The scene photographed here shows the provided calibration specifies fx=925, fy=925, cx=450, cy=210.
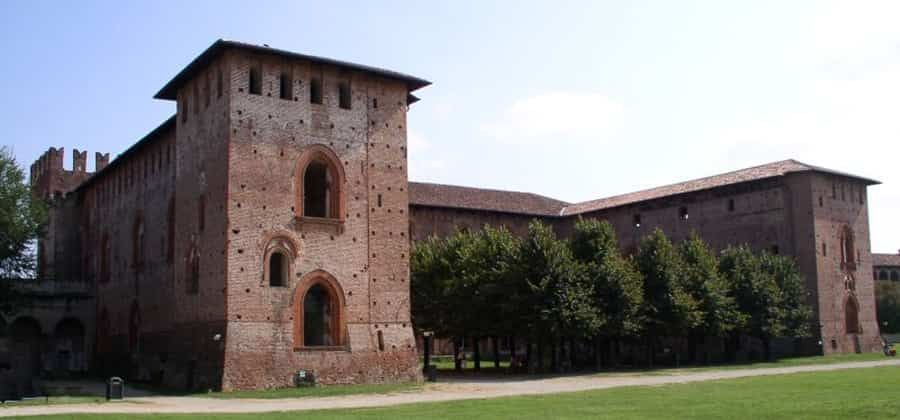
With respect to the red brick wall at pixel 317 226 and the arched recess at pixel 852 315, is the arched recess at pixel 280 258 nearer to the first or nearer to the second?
the red brick wall at pixel 317 226

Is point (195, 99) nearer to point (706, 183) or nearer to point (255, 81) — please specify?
point (255, 81)

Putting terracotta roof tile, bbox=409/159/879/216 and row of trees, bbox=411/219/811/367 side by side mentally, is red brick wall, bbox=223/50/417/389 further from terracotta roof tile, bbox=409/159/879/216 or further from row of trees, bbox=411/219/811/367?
terracotta roof tile, bbox=409/159/879/216

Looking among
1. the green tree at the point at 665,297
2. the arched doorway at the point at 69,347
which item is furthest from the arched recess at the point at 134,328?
the green tree at the point at 665,297

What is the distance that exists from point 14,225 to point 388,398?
921 inches

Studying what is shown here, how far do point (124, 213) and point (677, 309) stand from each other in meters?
30.2

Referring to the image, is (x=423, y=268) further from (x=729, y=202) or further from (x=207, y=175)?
(x=729, y=202)

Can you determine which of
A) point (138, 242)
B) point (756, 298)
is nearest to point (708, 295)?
point (756, 298)

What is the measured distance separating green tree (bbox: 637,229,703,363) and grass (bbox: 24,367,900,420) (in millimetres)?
16002

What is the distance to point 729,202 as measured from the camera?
61.3 meters

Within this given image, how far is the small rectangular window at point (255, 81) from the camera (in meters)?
35.5

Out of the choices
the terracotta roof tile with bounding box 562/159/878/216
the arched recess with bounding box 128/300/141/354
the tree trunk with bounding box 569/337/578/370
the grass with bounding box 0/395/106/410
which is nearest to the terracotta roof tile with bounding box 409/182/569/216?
the terracotta roof tile with bounding box 562/159/878/216

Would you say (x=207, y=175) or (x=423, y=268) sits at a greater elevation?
(x=207, y=175)

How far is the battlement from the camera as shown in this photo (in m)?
64.6

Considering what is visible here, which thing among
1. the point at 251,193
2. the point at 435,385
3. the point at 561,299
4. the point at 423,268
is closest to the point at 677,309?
the point at 561,299
